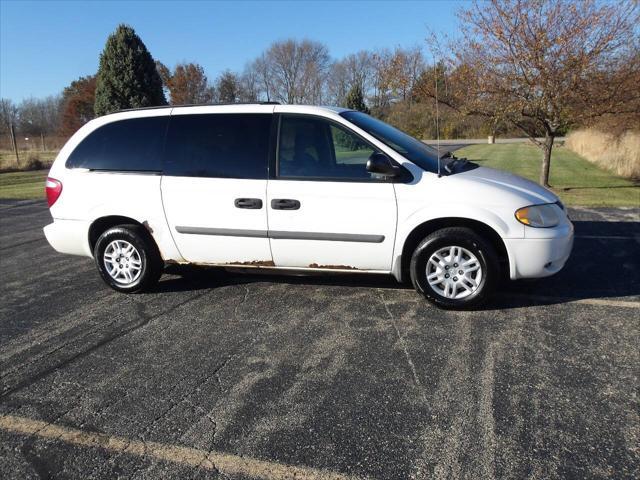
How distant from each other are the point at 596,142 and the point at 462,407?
22.5 meters

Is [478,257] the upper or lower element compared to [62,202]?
lower

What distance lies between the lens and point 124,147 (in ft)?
16.8

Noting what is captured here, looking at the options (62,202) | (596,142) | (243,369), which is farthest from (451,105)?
(596,142)

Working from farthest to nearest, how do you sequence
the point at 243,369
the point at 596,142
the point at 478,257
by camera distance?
the point at 596,142, the point at 478,257, the point at 243,369

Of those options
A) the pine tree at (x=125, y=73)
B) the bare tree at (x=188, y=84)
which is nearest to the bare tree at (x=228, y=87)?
the bare tree at (x=188, y=84)

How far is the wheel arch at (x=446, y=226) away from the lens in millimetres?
4379

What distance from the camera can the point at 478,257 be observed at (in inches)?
171

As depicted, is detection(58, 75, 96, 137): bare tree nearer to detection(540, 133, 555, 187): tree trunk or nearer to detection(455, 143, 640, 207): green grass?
detection(455, 143, 640, 207): green grass

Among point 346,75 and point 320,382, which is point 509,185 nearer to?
point 320,382

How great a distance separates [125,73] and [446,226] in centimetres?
2276

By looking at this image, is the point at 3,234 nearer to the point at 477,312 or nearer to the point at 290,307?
the point at 290,307

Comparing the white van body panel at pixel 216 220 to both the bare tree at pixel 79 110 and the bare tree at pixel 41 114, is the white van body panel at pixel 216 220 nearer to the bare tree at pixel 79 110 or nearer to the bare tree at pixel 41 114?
the bare tree at pixel 79 110

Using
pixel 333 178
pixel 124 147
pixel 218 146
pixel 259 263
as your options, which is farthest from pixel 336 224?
pixel 124 147

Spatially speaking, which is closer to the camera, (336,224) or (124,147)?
(336,224)
